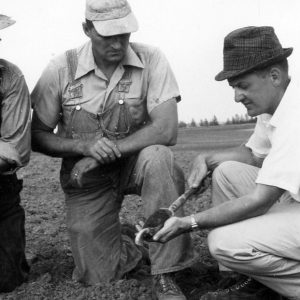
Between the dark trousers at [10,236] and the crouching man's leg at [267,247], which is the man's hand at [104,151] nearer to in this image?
the dark trousers at [10,236]

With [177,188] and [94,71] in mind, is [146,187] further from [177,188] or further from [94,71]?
[94,71]

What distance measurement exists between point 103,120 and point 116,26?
23.0 inches

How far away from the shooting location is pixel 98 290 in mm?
4000

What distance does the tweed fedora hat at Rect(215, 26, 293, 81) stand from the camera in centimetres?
350

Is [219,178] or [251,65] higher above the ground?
[251,65]

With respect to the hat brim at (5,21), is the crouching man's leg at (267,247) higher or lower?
lower

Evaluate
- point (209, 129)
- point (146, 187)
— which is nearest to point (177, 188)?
point (146, 187)

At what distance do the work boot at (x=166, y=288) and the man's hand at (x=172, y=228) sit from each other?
1.36ft

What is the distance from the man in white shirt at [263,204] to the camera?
331 centimetres

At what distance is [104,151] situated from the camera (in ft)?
13.3

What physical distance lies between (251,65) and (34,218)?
270 centimetres

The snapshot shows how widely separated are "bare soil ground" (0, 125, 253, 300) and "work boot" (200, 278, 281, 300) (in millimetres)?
289

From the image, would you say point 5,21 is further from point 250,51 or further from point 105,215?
point 250,51

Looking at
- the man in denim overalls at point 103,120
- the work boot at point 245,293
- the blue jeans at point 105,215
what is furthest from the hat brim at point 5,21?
the work boot at point 245,293
